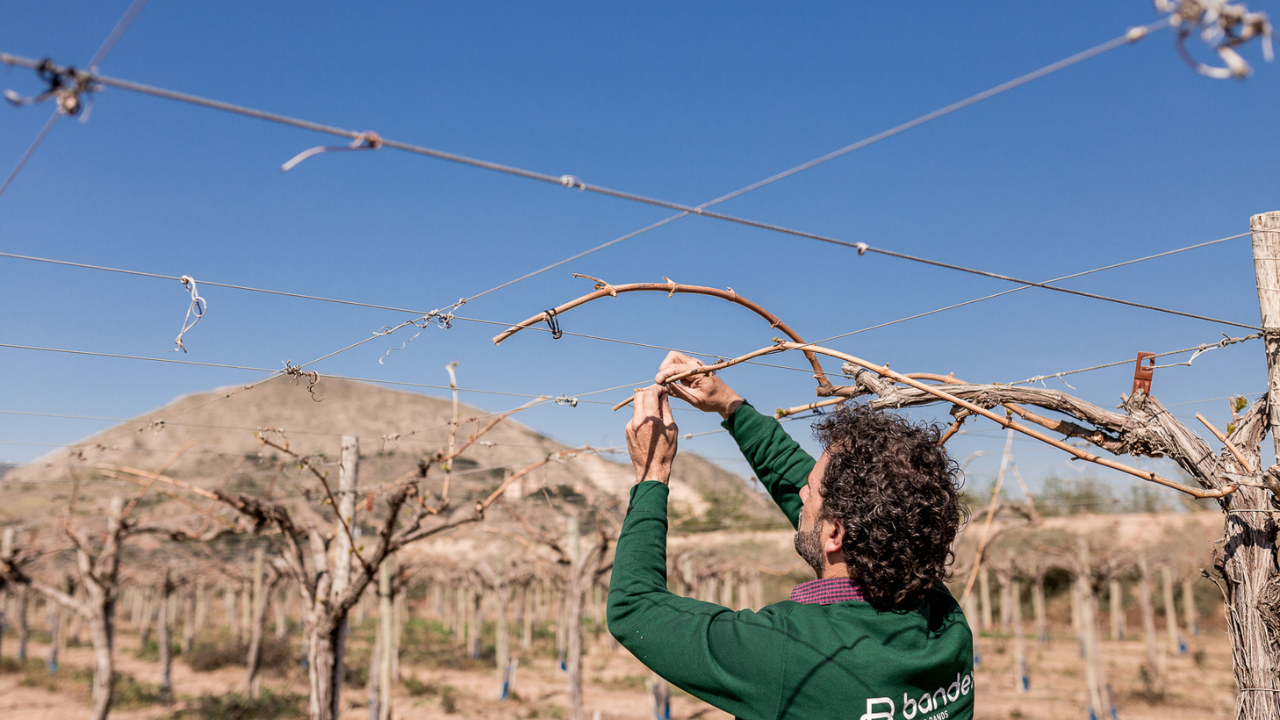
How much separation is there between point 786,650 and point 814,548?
290mm

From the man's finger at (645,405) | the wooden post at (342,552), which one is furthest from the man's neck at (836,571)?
the wooden post at (342,552)

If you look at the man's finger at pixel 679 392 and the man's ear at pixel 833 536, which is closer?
the man's ear at pixel 833 536

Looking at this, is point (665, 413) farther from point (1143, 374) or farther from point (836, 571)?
point (1143, 374)

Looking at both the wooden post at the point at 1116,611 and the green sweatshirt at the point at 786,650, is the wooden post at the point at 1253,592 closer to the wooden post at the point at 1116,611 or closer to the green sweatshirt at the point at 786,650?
the green sweatshirt at the point at 786,650

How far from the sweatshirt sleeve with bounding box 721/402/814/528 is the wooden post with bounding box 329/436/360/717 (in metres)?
4.50

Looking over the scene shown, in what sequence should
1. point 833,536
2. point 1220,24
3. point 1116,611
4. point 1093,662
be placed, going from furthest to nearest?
point 1116,611 < point 1093,662 < point 833,536 < point 1220,24

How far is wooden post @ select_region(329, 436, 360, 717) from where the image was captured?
5732 millimetres

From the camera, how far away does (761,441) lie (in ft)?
6.53

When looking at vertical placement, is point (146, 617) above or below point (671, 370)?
below

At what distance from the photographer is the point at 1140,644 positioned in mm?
23766

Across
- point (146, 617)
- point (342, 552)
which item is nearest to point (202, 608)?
point (146, 617)

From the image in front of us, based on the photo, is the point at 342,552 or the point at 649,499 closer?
the point at 649,499

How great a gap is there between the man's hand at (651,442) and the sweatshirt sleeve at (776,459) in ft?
1.43

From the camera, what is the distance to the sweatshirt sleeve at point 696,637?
1281 millimetres
